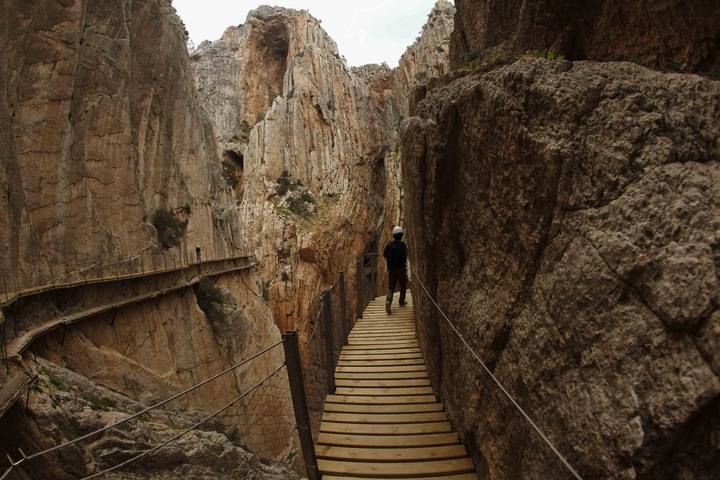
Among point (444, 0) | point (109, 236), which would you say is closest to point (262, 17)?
point (444, 0)

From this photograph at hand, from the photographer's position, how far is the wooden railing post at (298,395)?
11.1 feet

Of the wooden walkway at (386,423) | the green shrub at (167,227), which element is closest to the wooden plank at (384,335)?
the wooden walkway at (386,423)

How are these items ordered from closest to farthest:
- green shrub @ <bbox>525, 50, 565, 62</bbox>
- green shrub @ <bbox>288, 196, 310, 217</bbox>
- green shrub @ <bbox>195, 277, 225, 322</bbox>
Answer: green shrub @ <bbox>525, 50, 565, 62</bbox>, green shrub @ <bbox>195, 277, 225, 322</bbox>, green shrub @ <bbox>288, 196, 310, 217</bbox>

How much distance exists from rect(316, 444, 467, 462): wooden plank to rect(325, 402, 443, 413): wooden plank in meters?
0.70

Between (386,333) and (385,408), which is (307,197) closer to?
(386,333)

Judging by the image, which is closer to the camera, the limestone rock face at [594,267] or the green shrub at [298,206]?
the limestone rock face at [594,267]

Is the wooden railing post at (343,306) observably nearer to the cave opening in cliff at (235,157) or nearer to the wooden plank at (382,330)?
the wooden plank at (382,330)

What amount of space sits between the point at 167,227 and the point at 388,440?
8.38 m

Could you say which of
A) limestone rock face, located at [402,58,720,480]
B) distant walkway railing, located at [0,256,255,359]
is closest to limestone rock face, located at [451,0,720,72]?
limestone rock face, located at [402,58,720,480]

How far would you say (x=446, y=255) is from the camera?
472 cm

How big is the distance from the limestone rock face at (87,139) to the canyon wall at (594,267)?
780cm

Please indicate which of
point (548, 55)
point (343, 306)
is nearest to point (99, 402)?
point (343, 306)

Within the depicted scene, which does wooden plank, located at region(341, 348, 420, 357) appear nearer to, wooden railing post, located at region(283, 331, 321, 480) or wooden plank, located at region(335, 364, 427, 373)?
wooden plank, located at region(335, 364, 427, 373)

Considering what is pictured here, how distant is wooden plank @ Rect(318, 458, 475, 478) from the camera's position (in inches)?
157
